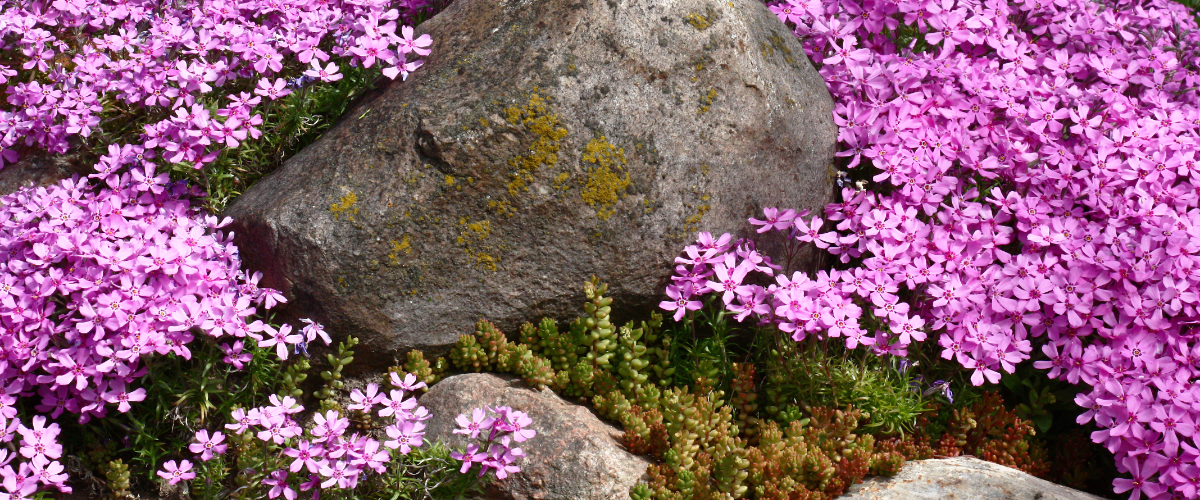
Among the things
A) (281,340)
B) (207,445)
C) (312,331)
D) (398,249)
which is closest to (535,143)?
(398,249)

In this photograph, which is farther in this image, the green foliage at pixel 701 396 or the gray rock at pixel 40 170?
the gray rock at pixel 40 170

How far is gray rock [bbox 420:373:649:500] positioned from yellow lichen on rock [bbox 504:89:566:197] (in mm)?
983

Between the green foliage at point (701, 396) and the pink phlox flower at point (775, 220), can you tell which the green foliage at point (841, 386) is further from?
the pink phlox flower at point (775, 220)

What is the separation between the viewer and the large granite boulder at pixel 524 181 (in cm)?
425

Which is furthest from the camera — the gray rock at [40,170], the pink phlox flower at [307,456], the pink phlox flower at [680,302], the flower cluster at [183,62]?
the gray rock at [40,170]

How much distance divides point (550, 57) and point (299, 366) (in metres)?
1.93

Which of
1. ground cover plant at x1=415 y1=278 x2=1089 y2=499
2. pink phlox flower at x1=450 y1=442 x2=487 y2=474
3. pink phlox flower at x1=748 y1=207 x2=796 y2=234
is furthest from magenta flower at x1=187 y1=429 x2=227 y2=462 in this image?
pink phlox flower at x1=748 y1=207 x2=796 y2=234

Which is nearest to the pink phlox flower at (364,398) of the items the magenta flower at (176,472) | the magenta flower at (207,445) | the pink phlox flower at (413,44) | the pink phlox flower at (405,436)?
the pink phlox flower at (405,436)

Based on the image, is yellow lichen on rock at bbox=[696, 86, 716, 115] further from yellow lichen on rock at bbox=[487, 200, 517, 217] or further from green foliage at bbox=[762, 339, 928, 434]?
green foliage at bbox=[762, 339, 928, 434]

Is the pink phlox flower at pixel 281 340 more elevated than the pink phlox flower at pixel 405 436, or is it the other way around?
the pink phlox flower at pixel 281 340

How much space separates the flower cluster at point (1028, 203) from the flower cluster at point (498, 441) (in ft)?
3.32

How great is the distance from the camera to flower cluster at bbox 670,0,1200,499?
4.05m

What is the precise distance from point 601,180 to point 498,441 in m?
1.35

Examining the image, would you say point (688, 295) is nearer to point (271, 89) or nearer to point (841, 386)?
point (841, 386)
